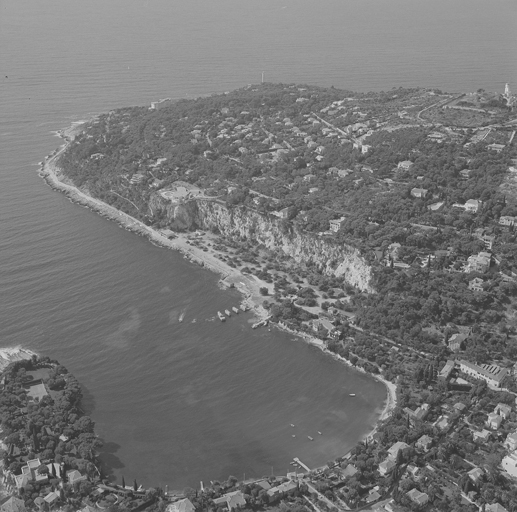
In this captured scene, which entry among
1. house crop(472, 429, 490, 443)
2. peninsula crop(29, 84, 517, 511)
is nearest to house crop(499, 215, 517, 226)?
peninsula crop(29, 84, 517, 511)

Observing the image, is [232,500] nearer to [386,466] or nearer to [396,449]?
[386,466]

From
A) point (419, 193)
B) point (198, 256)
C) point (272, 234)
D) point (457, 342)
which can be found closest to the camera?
point (457, 342)

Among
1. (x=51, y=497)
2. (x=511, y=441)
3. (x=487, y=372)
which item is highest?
(x=487, y=372)

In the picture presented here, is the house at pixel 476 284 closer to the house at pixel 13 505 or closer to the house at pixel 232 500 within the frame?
the house at pixel 232 500

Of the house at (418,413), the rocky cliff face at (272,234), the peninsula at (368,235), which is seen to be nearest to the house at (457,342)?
the peninsula at (368,235)

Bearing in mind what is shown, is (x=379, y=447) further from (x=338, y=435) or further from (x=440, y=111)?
(x=440, y=111)

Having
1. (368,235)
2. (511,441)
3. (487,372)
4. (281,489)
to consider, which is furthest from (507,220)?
(281,489)
